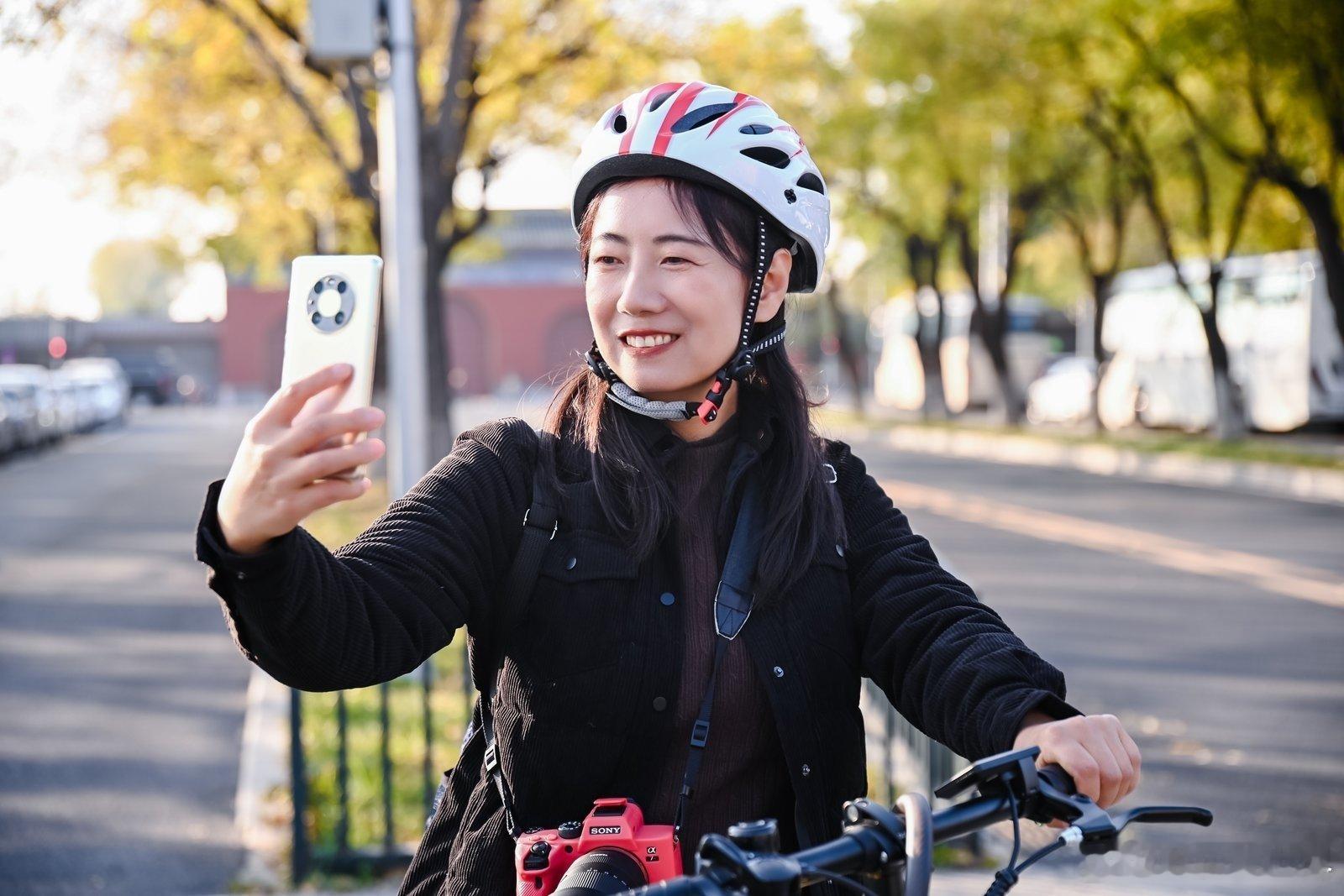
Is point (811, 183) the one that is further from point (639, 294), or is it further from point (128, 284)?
point (128, 284)

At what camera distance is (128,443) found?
36844 mm

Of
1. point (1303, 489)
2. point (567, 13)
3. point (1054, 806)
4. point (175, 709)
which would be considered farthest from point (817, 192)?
point (1303, 489)

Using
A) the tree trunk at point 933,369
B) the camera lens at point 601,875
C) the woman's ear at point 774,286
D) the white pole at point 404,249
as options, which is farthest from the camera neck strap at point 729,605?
the tree trunk at point 933,369

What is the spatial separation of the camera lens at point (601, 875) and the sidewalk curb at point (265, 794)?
154 inches

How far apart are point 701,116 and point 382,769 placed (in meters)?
3.79

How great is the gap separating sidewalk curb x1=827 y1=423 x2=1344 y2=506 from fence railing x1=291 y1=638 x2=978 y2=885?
45.7ft

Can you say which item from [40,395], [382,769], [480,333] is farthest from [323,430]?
[480,333]

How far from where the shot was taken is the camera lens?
2.00 meters

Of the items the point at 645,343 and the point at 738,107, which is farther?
the point at 738,107

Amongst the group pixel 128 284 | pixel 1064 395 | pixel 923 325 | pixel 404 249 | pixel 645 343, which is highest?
pixel 128 284

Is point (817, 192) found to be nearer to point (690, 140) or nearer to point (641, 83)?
point (690, 140)

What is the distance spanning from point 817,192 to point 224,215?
2445cm

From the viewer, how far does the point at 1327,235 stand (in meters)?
22.0

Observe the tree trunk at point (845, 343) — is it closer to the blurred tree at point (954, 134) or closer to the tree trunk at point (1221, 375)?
the blurred tree at point (954, 134)
